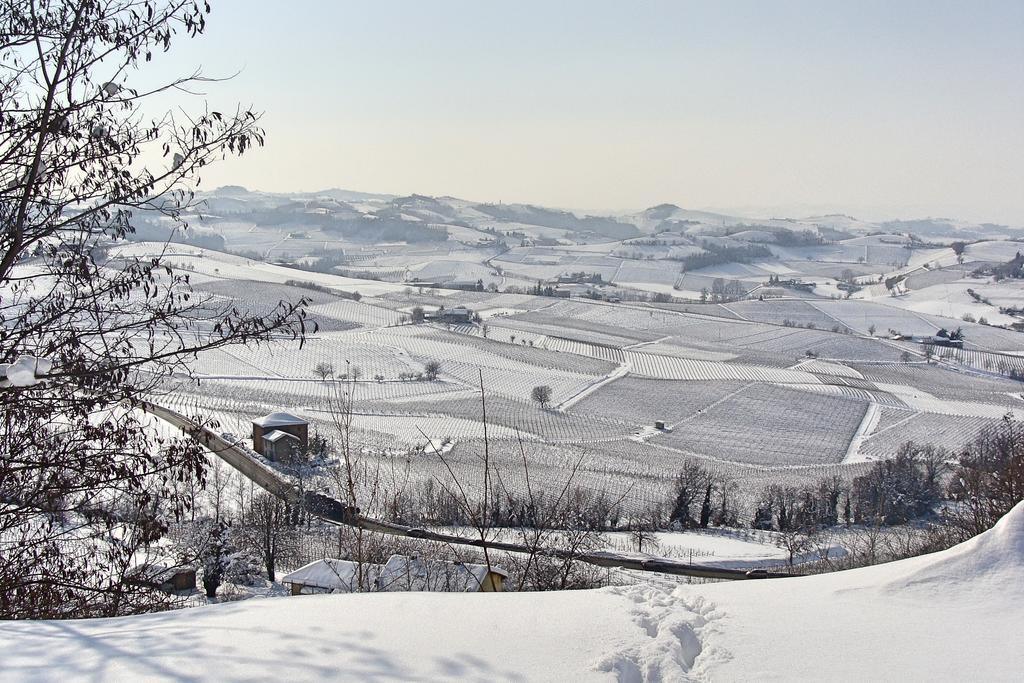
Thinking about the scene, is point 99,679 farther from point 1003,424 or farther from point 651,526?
point 1003,424

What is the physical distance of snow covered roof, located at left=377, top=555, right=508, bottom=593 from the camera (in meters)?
5.96

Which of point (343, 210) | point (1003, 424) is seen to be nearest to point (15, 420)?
point (1003, 424)

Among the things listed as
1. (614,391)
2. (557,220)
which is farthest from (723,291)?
(557,220)

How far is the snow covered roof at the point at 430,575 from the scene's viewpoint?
596 cm

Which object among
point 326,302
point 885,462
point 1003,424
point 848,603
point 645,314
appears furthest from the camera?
point 645,314

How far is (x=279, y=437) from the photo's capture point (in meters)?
25.7

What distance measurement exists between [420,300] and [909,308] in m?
46.2

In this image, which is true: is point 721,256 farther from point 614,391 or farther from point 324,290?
point 614,391

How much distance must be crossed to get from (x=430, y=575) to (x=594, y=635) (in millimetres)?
3720

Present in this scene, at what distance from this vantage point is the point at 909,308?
71875 millimetres

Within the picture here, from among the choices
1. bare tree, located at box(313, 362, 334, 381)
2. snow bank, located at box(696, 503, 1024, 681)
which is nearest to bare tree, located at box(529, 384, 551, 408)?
bare tree, located at box(313, 362, 334, 381)

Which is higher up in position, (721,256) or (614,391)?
(721,256)

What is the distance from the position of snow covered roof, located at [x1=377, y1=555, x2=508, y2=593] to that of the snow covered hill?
8.61 ft

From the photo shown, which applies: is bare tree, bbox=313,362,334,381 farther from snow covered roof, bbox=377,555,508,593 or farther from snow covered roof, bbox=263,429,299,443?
snow covered roof, bbox=263,429,299,443
